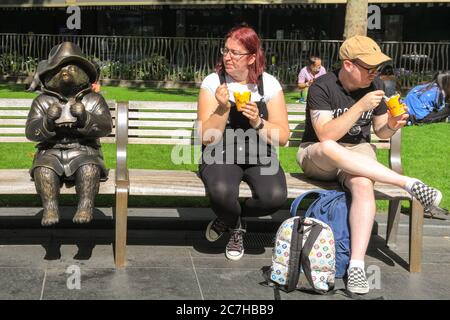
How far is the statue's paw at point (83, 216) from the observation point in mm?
4371

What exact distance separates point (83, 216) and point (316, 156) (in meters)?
1.58

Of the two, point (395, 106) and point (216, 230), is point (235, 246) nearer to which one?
point (216, 230)

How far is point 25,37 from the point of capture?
2094 centimetres

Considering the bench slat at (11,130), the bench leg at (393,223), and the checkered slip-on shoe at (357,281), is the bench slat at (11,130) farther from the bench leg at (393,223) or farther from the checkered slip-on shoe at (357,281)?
the bench leg at (393,223)

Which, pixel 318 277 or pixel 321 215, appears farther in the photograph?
pixel 321 215

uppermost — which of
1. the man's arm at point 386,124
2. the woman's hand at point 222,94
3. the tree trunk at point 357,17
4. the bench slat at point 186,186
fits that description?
the tree trunk at point 357,17

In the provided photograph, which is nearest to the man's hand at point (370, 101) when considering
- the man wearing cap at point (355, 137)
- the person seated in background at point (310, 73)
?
the man wearing cap at point (355, 137)

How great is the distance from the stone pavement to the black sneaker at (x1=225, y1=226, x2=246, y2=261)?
0.22ft

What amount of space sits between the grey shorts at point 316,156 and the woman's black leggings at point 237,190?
0.84 feet

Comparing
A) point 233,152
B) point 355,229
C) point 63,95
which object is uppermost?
point 63,95
